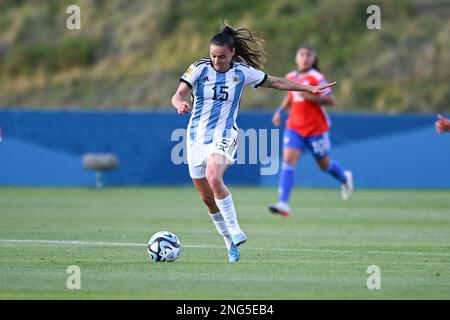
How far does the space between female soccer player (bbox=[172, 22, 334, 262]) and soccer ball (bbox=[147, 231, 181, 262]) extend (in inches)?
22.6

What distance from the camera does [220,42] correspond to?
35.8 feet

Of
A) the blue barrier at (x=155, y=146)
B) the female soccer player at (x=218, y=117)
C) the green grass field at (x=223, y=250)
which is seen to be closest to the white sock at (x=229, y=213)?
the female soccer player at (x=218, y=117)

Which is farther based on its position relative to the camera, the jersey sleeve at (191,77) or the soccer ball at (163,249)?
the jersey sleeve at (191,77)

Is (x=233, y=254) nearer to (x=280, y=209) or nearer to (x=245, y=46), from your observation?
(x=245, y=46)

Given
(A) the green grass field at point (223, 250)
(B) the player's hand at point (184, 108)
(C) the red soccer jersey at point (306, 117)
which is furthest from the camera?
(C) the red soccer jersey at point (306, 117)

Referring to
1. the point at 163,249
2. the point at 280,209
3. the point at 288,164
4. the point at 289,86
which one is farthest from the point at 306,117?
the point at 163,249

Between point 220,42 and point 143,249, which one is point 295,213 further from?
point 220,42

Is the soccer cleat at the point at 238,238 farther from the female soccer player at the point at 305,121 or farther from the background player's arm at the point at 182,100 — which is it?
the female soccer player at the point at 305,121

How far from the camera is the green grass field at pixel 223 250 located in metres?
8.77

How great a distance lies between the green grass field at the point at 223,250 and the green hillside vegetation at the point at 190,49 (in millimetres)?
13822

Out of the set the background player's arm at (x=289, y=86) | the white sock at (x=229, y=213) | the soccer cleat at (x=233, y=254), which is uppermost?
the background player's arm at (x=289, y=86)

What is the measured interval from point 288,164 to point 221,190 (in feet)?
23.0

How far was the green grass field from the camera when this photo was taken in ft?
28.8
